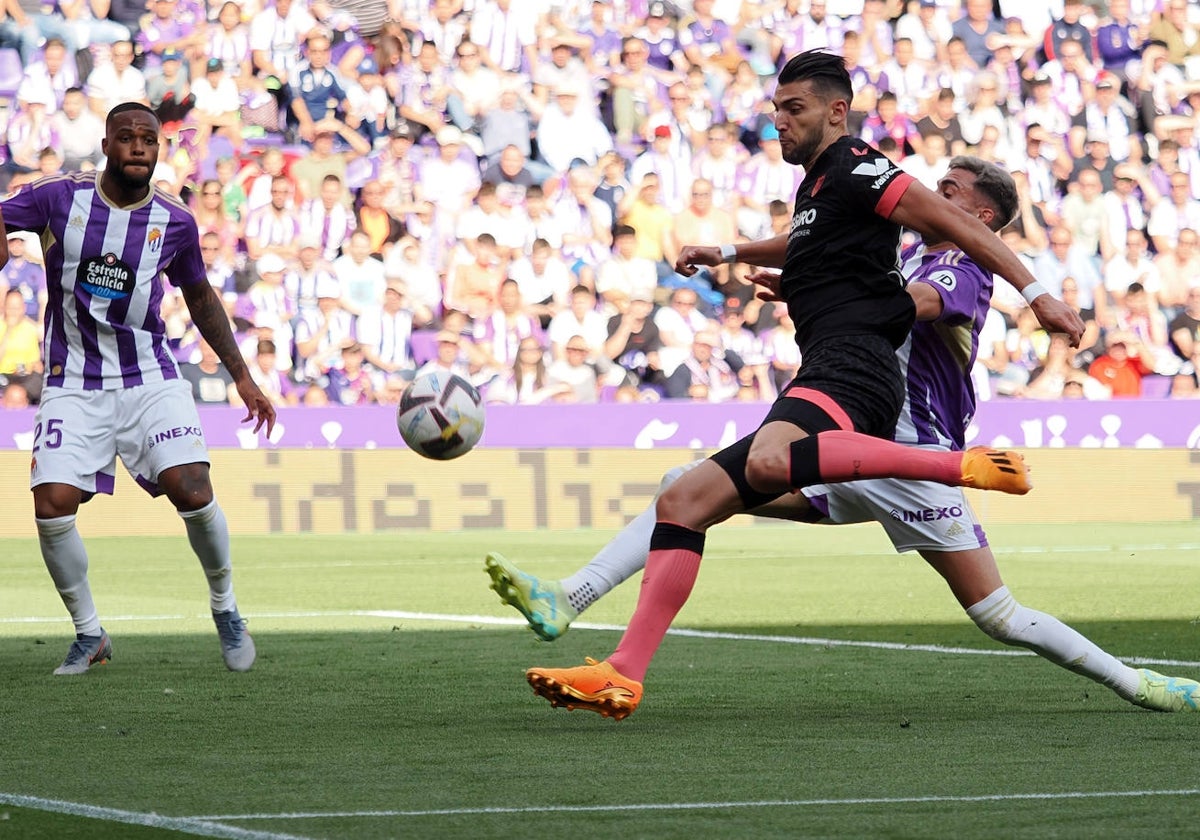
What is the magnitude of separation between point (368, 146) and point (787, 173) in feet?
14.9

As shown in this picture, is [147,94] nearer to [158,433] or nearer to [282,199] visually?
[282,199]

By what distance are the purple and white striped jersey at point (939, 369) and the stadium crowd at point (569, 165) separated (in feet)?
40.4

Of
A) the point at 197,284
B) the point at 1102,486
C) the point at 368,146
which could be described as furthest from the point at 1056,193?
the point at 197,284

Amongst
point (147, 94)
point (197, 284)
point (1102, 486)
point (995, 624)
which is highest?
point (147, 94)

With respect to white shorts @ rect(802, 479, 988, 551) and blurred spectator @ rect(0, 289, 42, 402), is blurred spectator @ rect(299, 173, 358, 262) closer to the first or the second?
blurred spectator @ rect(0, 289, 42, 402)

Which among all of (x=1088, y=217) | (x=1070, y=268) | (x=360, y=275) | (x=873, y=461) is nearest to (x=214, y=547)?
(x=873, y=461)

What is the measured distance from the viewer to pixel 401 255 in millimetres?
20000

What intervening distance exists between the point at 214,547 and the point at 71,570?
604 mm

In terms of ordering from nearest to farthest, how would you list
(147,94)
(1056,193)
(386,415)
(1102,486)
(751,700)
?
1. (751,700)
2. (386,415)
3. (1102,486)
4. (147,94)
5. (1056,193)

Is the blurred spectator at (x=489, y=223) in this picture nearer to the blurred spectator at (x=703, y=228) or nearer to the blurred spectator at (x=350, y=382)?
the blurred spectator at (x=703, y=228)

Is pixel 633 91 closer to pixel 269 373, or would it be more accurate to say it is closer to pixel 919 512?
pixel 269 373

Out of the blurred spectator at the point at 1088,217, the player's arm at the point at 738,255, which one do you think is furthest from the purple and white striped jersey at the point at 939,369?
the blurred spectator at the point at 1088,217

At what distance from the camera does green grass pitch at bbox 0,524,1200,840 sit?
4.65 m

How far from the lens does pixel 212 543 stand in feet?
27.0
